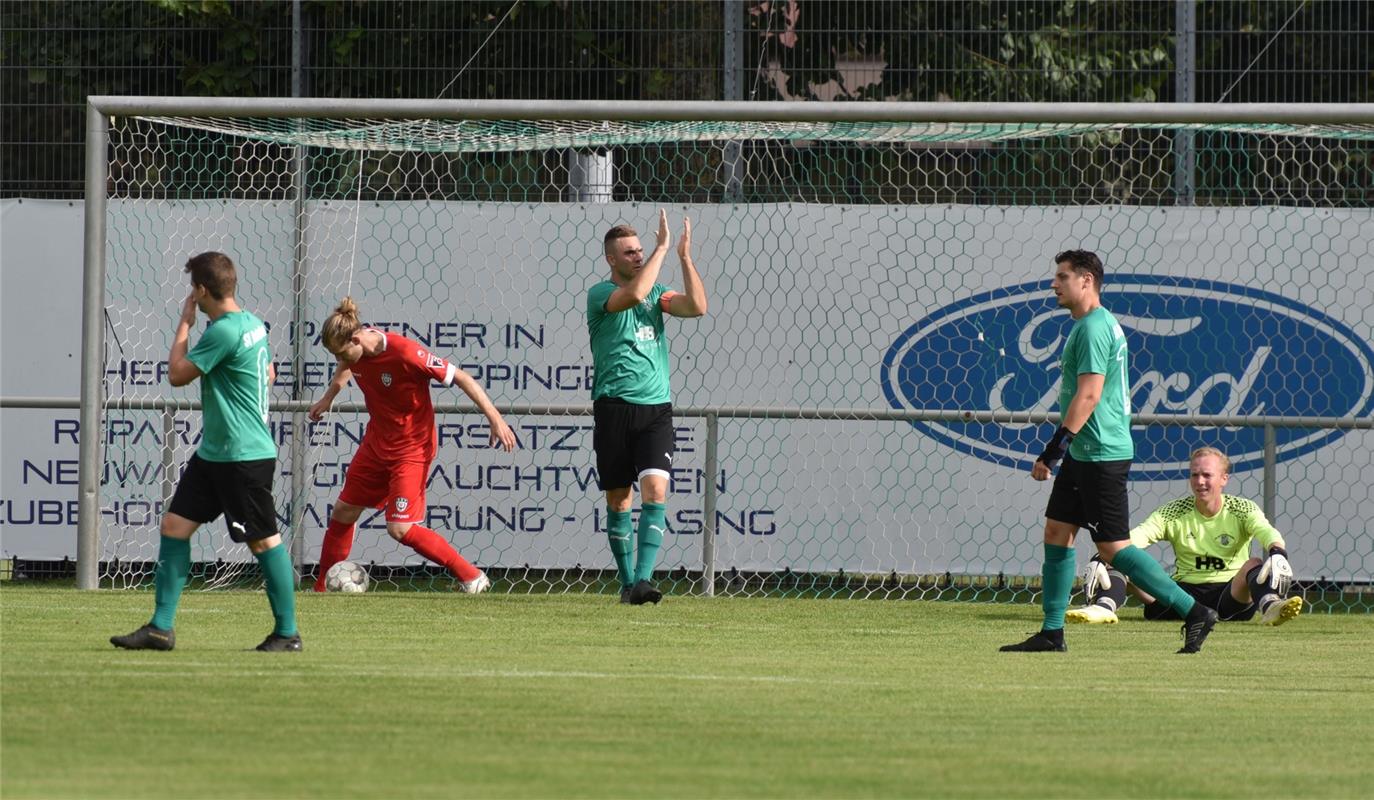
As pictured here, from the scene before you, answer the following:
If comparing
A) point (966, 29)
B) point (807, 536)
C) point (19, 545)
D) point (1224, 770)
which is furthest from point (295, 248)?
point (1224, 770)

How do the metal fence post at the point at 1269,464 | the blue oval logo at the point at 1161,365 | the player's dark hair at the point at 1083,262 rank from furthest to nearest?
the blue oval logo at the point at 1161,365 → the metal fence post at the point at 1269,464 → the player's dark hair at the point at 1083,262

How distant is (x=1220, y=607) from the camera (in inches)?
420

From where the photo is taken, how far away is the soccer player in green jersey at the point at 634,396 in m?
10.4

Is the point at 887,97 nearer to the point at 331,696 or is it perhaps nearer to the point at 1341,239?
the point at 1341,239

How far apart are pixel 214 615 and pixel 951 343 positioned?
489 cm

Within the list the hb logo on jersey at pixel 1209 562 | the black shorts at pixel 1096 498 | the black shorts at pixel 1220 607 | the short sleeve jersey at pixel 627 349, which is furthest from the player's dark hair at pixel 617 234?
the hb logo on jersey at pixel 1209 562

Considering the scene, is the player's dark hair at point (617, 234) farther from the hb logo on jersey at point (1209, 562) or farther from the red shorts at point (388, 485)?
the hb logo on jersey at point (1209, 562)

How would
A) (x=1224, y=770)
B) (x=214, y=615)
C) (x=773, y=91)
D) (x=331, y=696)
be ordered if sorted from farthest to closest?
(x=773, y=91) < (x=214, y=615) < (x=331, y=696) < (x=1224, y=770)

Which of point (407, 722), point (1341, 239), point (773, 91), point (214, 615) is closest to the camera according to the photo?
point (407, 722)

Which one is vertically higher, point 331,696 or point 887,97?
point 887,97

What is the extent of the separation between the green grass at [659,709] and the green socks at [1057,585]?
0.59 ft

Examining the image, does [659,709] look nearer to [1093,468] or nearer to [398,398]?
[1093,468]

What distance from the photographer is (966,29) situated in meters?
12.9

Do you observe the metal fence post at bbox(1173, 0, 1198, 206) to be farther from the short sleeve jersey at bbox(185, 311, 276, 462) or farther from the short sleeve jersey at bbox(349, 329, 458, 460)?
the short sleeve jersey at bbox(185, 311, 276, 462)
